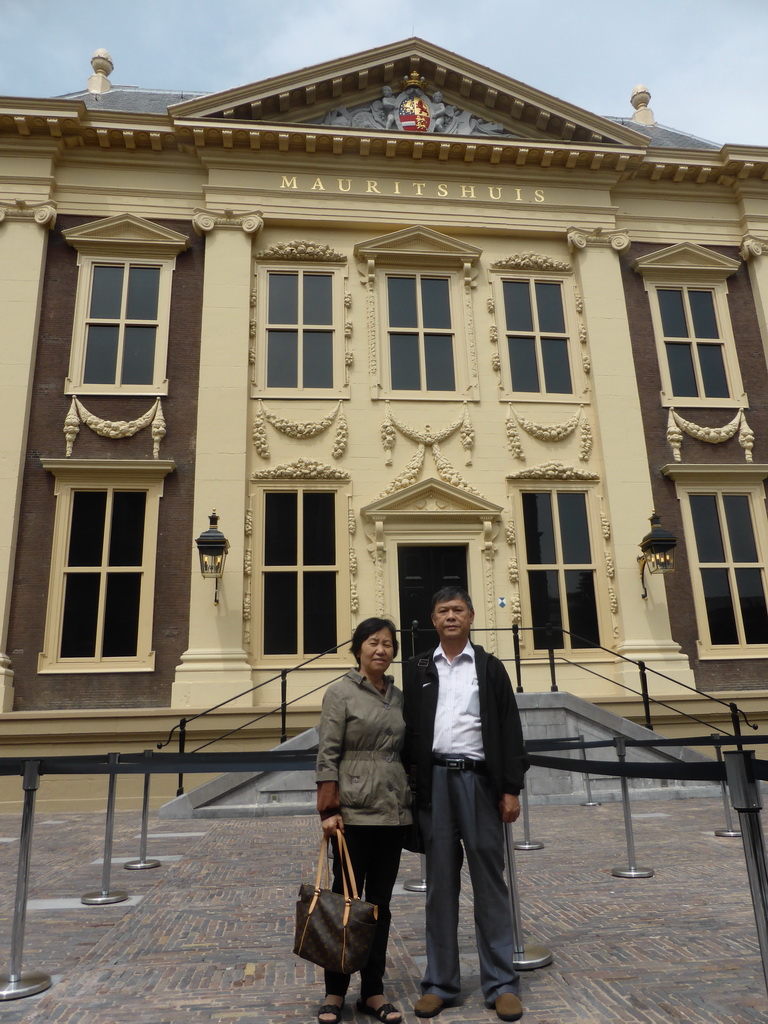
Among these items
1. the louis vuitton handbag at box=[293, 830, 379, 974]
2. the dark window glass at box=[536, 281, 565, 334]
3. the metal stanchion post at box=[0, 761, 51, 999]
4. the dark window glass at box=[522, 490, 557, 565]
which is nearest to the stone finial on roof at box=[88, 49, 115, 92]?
the dark window glass at box=[536, 281, 565, 334]

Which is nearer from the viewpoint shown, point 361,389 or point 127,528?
point 127,528

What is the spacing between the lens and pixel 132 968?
159 inches

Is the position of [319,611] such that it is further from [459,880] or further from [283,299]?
[459,880]

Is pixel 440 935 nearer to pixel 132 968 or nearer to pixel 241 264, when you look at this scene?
pixel 132 968

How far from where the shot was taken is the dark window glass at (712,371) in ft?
48.5

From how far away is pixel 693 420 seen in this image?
14.4 m

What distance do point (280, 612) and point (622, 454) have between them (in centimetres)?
687

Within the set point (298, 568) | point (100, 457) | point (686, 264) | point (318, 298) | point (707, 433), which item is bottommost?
point (298, 568)

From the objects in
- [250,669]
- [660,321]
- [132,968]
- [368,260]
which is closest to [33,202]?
[368,260]

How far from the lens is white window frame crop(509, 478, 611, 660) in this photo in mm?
13094

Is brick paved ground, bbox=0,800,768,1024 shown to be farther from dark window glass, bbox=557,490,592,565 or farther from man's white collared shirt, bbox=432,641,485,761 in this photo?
dark window glass, bbox=557,490,592,565

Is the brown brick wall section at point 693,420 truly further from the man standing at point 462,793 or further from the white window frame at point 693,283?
the man standing at point 462,793

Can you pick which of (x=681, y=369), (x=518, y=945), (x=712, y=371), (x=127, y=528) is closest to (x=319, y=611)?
(x=127, y=528)

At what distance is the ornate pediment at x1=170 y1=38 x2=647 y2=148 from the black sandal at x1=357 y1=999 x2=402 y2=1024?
14.6 m
